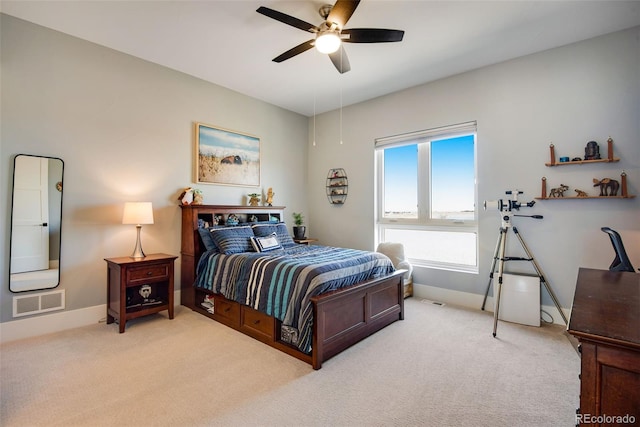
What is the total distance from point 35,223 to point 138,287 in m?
1.15

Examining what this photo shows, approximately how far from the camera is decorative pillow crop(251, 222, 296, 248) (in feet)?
13.1

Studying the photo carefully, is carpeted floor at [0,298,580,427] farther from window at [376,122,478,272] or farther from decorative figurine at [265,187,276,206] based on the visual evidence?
decorative figurine at [265,187,276,206]

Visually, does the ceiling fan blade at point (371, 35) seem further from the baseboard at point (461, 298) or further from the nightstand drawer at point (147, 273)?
the baseboard at point (461, 298)

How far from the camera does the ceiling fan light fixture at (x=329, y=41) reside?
237cm

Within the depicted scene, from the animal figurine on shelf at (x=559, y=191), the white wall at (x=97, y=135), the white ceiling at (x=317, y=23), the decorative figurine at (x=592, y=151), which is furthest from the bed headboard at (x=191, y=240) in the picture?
the decorative figurine at (x=592, y=151)

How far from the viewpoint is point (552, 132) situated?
3270 mm

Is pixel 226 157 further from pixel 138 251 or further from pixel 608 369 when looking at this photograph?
pixel 608 369

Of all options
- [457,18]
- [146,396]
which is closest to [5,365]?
[146,396]

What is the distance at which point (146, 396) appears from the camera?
1972 millimetres

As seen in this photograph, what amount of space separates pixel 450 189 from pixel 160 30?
3.93 metres

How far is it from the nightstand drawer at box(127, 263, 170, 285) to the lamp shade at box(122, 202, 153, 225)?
50 centimetres

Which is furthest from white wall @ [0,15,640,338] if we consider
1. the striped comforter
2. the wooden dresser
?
the wooden dresser

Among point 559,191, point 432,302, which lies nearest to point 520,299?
point 432,302

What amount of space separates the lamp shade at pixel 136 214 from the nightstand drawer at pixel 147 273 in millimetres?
498
